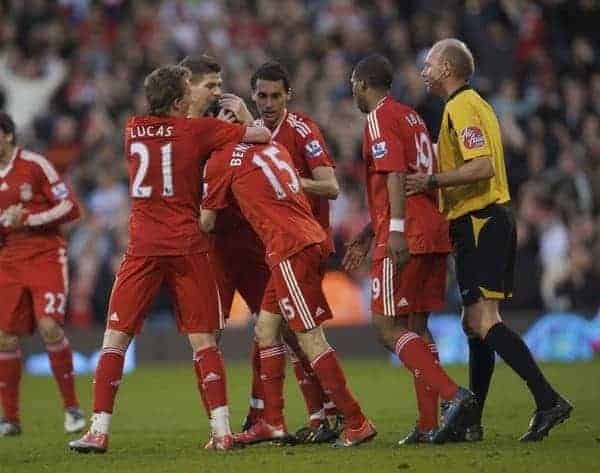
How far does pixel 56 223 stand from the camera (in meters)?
11.0

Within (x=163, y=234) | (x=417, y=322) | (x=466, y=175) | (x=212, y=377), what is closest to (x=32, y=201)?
(x=163, y=234)

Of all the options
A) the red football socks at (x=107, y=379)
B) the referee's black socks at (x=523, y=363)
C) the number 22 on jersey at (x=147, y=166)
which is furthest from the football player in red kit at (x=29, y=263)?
the referee's black socks at (x=523, y=363)

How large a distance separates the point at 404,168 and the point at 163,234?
1.46 meters

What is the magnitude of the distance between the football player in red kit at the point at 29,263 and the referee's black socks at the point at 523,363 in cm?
369

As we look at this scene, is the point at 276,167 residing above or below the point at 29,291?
above

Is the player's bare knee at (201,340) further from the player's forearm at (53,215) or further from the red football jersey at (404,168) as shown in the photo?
the player's forearm at (53,215)

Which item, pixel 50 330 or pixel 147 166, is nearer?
pixel 147 166

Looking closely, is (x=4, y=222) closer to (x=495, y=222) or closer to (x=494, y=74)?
(x=495, y=222)

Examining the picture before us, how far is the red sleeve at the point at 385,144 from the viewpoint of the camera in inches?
336

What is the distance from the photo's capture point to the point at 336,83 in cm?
1944

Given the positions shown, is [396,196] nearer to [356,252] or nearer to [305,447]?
[356,252]

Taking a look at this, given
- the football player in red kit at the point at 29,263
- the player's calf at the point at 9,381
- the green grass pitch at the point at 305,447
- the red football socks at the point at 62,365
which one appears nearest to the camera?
the green grass pitch at the point at 305,447

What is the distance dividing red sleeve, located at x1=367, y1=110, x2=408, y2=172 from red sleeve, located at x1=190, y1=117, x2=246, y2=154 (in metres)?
0.80

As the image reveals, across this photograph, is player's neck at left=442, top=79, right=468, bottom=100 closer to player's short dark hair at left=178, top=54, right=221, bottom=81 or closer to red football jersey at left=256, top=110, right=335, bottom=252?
red football jersey at left=256, top=110, right=335, bottom=252
